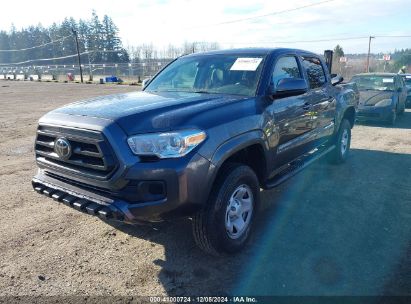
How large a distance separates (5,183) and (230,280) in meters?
4.19

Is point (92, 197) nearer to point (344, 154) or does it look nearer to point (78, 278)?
point (78, 278)

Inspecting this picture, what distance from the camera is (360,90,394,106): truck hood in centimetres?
1090

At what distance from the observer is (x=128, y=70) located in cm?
5162

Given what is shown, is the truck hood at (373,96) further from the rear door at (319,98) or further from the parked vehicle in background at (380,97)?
the rear door at (319,98)

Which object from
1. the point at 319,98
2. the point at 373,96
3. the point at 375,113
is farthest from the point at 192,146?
the point at 373,96

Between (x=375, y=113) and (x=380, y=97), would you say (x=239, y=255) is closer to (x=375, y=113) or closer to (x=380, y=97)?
(x=375, y=113)

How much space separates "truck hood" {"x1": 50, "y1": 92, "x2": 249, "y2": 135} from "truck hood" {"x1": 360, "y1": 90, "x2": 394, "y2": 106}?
868cm

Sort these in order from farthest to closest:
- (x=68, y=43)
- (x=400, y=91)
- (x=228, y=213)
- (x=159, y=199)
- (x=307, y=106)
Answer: (x=68, y=43), (x=400, y=91), (x=307, y=106), (x=228, y=213), (x=159, y=199)

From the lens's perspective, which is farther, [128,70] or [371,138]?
[128,70]

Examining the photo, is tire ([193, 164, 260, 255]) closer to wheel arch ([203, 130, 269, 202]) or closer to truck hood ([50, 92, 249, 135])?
wheel arch ([203, 130, 269, 202])

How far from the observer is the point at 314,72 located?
17.4ft

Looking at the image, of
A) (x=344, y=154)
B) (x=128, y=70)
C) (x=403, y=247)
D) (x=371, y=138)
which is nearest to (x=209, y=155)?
(x=403, y=247)

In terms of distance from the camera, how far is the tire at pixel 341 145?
6291mm

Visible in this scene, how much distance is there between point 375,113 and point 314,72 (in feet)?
21.2
